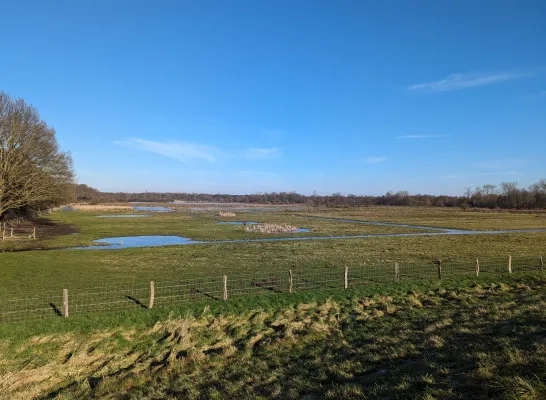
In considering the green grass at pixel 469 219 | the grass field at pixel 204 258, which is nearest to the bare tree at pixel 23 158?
the grass field at pixel 204 258

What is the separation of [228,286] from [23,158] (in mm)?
38651

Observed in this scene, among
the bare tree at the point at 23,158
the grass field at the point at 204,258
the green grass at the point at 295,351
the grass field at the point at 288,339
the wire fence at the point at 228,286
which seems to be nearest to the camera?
the green grass at the point at 295,351

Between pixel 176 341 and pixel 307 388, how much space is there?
19.3 feet

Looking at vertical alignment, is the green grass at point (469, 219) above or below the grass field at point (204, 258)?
above

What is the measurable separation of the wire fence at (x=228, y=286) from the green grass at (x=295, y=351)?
1.97 metres

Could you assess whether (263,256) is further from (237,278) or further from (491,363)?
(491,363)

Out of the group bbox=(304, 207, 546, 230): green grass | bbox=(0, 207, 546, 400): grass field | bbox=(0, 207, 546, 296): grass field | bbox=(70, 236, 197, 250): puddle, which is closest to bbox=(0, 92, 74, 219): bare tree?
bbox=(0, 207, 546, 296): grass field

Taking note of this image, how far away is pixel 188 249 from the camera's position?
38.2 m

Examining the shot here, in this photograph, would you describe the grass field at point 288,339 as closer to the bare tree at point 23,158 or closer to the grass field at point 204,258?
the grass field at point 204,258

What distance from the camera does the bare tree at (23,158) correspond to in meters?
43.9

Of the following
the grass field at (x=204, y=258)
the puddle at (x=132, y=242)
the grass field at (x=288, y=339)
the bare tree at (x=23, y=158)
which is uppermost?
the bare tree at (x=23, y=158)

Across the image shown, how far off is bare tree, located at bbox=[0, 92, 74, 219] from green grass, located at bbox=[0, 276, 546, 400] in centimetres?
3781

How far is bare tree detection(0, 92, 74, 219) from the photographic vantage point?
43938 millimetres

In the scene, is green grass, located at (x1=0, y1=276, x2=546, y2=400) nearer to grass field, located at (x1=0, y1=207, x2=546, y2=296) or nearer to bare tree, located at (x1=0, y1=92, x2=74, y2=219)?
grass field, located at (x1=0, y1=207, x2=546, y2=296)
